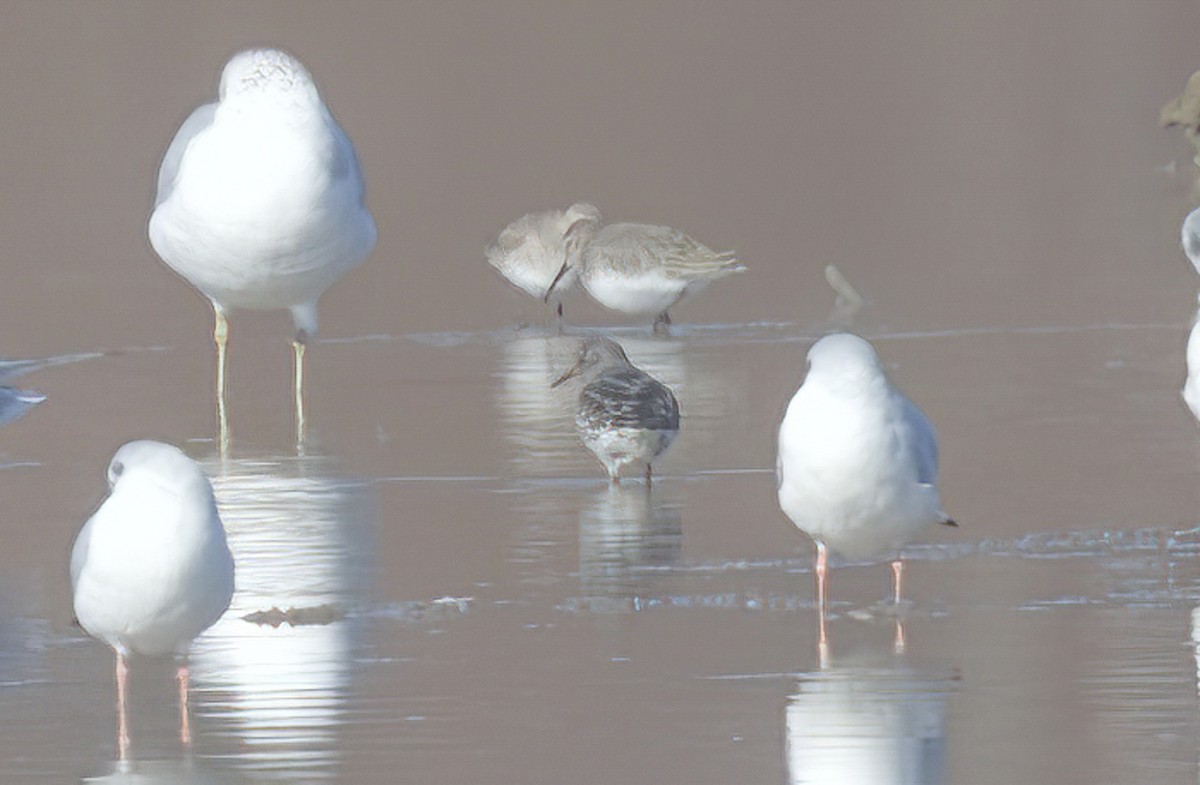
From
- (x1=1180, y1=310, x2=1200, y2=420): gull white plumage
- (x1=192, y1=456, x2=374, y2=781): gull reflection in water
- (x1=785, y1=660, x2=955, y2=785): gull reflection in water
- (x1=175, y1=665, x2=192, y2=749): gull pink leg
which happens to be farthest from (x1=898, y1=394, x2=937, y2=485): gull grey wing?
(x1=175, y1=665, x2=192, y2=749): gull pink leg

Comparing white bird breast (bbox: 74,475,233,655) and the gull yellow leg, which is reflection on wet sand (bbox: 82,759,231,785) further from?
the gull yellow leg

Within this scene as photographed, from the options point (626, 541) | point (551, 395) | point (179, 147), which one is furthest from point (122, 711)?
point (551, 395)

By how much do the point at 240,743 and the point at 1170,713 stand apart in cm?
218

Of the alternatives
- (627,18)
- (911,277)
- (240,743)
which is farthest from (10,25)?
(240,743)

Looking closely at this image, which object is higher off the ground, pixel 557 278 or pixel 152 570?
pixel 557 278

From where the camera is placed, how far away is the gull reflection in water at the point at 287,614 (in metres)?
6.91

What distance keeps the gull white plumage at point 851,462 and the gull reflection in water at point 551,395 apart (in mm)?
2700

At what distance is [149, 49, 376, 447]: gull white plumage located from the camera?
11.7 meters

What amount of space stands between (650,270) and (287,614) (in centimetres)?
683

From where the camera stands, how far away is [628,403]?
10.5 m

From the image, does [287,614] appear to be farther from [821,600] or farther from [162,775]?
[162,775]

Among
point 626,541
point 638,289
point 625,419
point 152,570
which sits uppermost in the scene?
point 638,289

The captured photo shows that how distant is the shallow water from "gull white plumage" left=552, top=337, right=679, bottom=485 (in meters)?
0.16

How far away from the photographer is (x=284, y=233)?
11742 millimetres
